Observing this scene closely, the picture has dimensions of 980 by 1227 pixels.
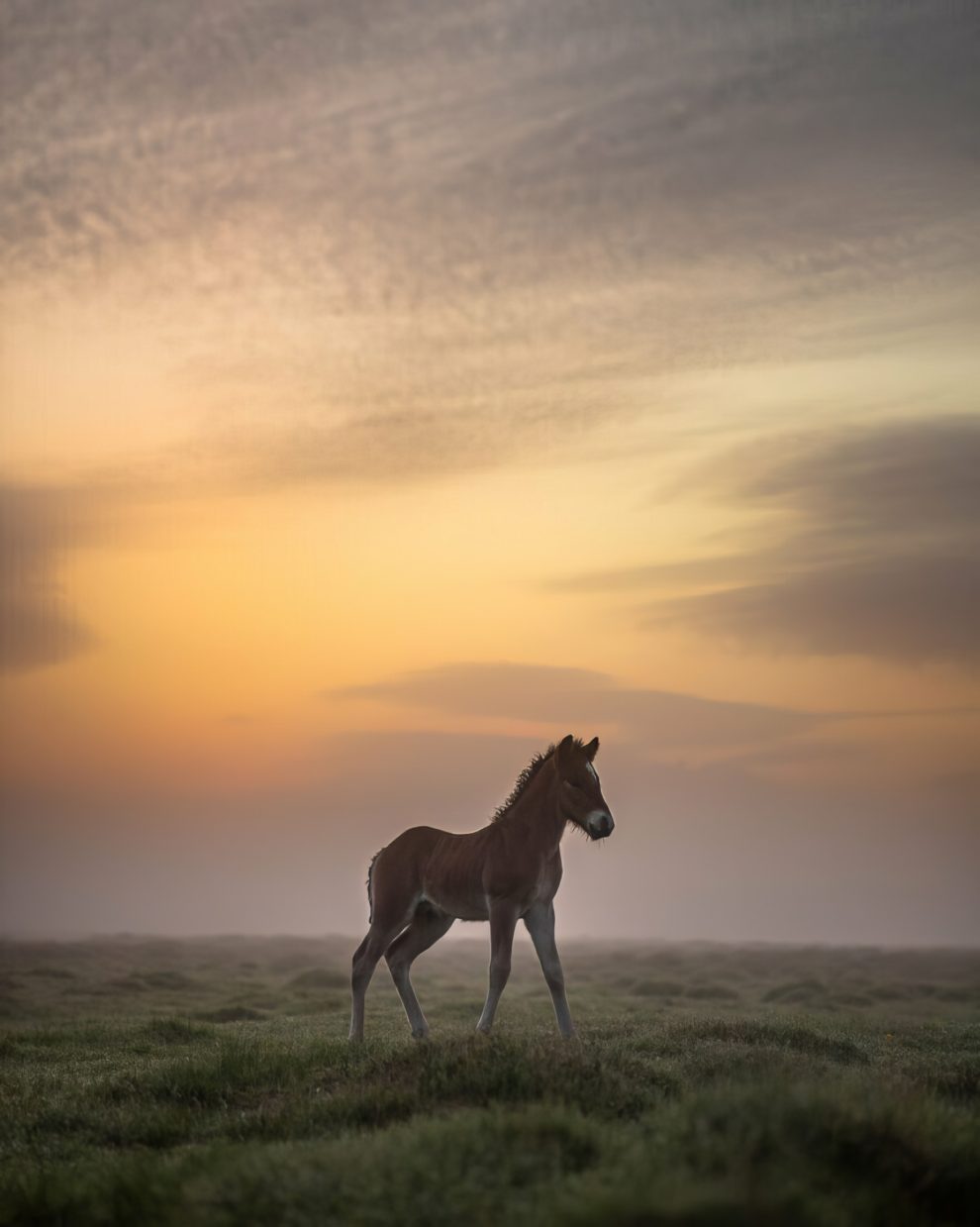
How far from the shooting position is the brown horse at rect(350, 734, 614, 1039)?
48.3 feet

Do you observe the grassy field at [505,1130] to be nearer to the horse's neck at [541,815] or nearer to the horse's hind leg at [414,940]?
the horse's hind leg at [414,940]

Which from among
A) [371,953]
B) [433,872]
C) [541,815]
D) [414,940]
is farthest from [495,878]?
[371,953]

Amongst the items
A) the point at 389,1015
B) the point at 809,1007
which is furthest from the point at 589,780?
the point at 809,1007

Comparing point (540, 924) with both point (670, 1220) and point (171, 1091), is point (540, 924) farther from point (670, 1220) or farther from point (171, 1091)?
point (670, 1220)

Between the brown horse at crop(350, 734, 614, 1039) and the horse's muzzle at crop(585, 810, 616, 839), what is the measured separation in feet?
0.04

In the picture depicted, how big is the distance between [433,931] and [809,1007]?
21.8 meters

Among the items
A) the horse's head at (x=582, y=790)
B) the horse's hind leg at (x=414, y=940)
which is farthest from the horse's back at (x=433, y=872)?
the horse's head at (x=582, y=790)

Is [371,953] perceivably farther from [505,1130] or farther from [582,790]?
[505,1130]

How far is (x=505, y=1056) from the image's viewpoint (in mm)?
10539

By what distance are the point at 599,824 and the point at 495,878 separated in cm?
158

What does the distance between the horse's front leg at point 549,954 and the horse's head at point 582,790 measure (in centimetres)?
126

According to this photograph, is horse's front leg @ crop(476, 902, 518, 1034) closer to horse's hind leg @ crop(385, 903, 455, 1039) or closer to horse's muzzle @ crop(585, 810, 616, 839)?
horse's muzzle @ crop(585, 810, 616, 839)

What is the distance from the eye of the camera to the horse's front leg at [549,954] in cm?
1460

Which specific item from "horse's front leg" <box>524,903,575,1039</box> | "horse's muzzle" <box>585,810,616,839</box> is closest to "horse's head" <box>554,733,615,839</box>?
"horse's muzzle" <box>585,810,616,839</box>
